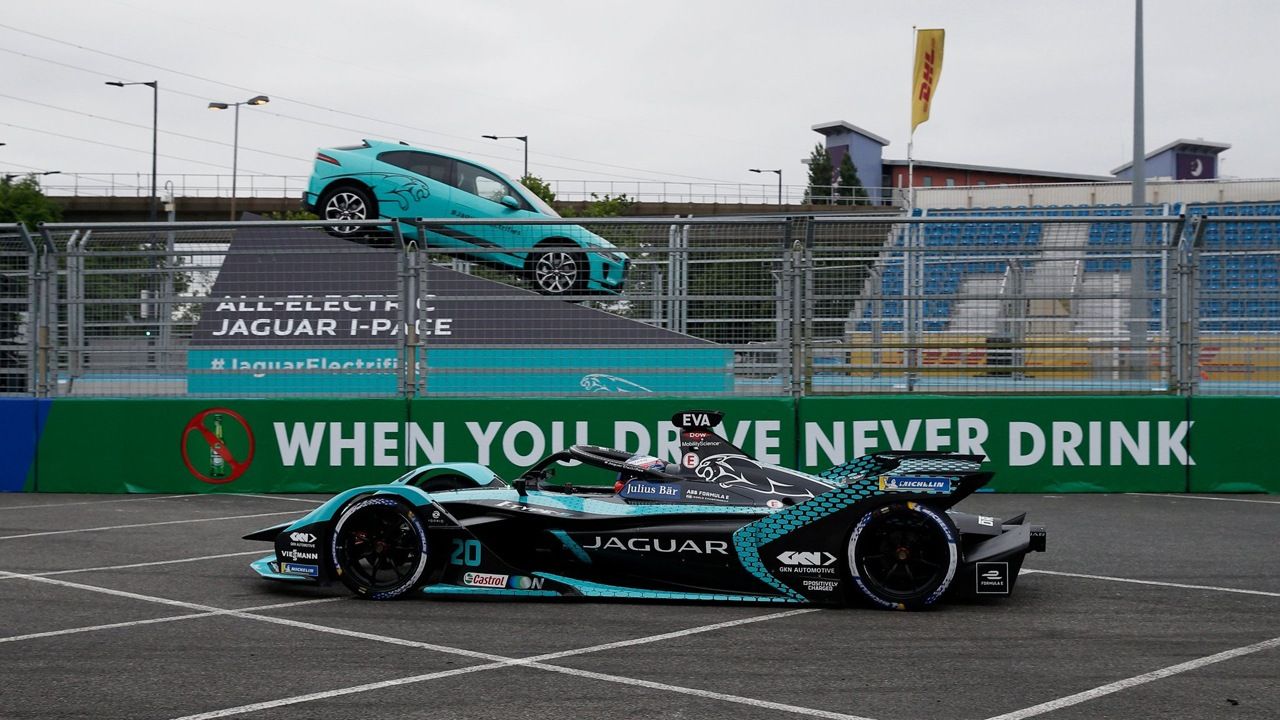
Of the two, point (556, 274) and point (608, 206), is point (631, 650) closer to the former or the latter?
point (556, 274)

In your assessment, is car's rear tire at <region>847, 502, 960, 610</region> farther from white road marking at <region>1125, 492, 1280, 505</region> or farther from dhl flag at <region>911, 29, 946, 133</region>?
dhl flag at <region>911, 29, 946, 133</region>

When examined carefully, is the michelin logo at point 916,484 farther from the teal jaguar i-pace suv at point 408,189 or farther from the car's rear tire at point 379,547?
the teal jaguar i-pace suv at point 408,189

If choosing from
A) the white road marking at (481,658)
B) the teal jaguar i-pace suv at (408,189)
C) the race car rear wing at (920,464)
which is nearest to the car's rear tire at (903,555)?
the race car rear wing at (920,464)

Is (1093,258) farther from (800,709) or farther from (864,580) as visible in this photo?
(800,709)

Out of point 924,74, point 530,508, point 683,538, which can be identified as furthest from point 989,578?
point 924,74

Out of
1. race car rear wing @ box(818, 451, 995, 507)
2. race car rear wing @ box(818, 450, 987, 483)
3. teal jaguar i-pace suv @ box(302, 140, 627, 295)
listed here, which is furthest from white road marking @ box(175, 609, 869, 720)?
teal jaguar i-pace suv @ box(302, 140, 627, 295)

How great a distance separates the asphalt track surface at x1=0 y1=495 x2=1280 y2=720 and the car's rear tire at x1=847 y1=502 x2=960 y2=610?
0.40ft

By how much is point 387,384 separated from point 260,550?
4186 millimetres

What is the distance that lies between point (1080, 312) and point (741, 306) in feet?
10.4

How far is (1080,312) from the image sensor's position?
38.8 ft

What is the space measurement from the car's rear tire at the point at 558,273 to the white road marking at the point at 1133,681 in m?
7.51

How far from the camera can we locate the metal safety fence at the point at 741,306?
464 inches

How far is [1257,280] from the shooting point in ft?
39.0

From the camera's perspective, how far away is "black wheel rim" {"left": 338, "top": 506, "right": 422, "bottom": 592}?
22.1ft
